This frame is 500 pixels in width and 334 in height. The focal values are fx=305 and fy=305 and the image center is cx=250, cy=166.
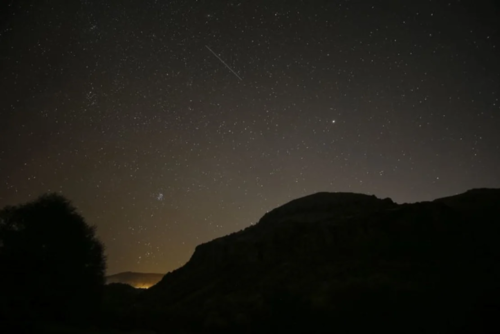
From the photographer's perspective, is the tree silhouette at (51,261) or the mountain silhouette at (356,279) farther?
the mountain silhouette at (356,279)

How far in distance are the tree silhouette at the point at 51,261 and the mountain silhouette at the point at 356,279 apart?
10.8 meters

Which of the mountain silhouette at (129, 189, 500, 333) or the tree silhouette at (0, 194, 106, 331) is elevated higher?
the tree silhouette at (0, 194, 106, 331)

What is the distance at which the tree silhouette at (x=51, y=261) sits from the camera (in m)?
17.3

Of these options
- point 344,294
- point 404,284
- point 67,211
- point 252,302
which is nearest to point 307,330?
point 344,294

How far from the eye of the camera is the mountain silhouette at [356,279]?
935 inches

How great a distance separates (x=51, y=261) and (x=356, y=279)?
2425 centimetres

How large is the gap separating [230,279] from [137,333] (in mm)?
18665

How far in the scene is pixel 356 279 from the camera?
28.0 metres

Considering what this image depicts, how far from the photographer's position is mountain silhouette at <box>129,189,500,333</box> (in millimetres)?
23750

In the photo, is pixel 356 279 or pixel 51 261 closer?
pixel 51 261

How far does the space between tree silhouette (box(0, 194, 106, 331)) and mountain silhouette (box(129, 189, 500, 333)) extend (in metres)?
10.8

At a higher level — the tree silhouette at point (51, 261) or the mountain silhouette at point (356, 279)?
the tree silhouette at point (51, 261)

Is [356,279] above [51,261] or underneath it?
underneath

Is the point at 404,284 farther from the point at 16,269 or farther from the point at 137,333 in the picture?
the point at 16,269
